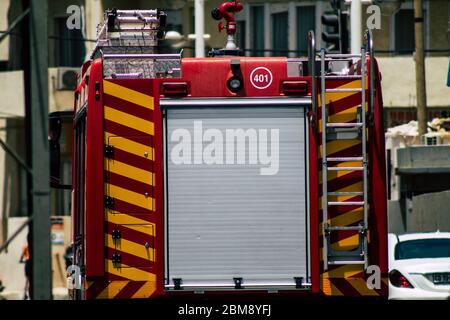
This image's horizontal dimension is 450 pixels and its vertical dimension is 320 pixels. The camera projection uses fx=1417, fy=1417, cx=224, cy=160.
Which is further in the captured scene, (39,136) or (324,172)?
(324,172)

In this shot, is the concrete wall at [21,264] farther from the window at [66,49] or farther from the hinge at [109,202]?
the hinge at [109,202]

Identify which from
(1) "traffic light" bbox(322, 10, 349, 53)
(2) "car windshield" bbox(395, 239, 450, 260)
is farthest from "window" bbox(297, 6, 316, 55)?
(2) "car windshield" bbox(395, 239, 450, 260)

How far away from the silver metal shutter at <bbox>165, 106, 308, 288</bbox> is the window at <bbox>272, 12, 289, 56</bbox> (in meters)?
24.0

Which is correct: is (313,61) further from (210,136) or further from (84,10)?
(84,10)

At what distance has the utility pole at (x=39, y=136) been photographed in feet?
32.7

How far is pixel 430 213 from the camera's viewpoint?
2703cm

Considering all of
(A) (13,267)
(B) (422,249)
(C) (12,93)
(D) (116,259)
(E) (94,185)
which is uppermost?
(C) (12,93)

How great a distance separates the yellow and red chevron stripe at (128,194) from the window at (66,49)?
25.7 meters

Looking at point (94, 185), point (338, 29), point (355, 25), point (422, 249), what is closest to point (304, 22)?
point (338, 29)

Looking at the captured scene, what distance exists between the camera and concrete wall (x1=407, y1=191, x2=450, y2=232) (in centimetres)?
2567

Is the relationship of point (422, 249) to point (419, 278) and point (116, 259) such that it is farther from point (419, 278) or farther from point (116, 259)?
point (116, 259)

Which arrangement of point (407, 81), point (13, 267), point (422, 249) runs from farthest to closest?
point (13, 267) → point (407, 81) → point (422, 249)

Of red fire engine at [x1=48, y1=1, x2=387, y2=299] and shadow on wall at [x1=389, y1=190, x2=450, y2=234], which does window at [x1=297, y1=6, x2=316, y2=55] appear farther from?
red fire engine at [x1=48, y1=1, x2=387, y2=299]

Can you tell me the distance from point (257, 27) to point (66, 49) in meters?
5.22
